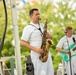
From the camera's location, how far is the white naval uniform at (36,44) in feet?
10.5

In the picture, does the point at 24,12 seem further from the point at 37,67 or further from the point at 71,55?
the point at 37,67

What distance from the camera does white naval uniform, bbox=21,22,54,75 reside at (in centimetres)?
321

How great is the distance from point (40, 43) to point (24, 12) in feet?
40.1

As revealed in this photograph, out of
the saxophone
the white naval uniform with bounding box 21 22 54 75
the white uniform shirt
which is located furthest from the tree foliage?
the white naval uniform with bounding box 21 22 54 75

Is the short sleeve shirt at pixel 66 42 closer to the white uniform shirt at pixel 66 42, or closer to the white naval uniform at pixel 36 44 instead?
the white uniform shirt at pixel 66 42

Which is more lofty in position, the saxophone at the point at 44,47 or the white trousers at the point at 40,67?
the saxophone at the point at 44,47

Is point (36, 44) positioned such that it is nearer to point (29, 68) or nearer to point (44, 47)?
point (44, 47)

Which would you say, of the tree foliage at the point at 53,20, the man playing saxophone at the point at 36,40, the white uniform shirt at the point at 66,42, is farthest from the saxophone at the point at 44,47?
the tree foliage at the point at 53,20

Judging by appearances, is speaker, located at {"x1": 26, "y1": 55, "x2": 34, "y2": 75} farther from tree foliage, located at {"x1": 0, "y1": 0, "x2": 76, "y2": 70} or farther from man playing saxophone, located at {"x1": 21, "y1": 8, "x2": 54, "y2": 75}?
tree foliage, located at {"x1": 0, "y1": 0, "x2": 76, "y2": 70}

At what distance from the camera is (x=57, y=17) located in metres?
15.3

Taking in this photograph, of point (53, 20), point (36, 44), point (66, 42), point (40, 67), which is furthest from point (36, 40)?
point (53, 20)

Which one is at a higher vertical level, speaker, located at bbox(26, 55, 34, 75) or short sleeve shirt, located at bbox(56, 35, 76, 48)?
short sleeve shirt, located at bbox(56, 35, 76, 48)

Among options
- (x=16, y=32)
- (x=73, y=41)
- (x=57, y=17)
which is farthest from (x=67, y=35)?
(x=57, y=17)

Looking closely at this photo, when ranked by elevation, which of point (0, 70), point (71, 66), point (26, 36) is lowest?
point (71, 66)
